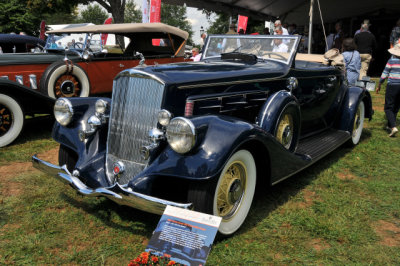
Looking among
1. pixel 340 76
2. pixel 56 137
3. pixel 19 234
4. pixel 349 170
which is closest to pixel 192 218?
pixel 19 234

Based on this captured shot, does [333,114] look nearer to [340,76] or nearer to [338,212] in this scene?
[340,76]

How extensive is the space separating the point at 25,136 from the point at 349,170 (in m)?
4.96

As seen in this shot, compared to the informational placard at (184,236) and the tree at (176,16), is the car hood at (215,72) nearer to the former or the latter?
the informational placard at (184,236)

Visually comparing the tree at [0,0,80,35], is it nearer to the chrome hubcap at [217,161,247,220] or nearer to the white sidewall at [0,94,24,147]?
the white sidewall at [0,94,24,147]

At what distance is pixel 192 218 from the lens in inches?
81.2

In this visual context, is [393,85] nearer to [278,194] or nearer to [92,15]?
[278,194]

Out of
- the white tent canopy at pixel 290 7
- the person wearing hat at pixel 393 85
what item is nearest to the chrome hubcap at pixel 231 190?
the person wearing hat at pixel 393 85

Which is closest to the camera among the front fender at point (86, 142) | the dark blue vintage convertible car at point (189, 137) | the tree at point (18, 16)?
the dark blue vintage convertible car at point (189, 137)

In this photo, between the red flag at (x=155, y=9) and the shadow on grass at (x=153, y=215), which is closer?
the shadow on grass at (x=153, y=215)

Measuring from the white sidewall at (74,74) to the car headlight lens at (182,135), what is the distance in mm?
3960

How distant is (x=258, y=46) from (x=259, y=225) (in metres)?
2.25

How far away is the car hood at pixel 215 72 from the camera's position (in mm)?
2719

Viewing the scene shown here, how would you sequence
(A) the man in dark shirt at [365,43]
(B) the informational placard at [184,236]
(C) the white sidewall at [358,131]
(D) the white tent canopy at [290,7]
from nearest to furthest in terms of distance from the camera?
(B) the informational placard at [184,236], (C) the white sidewall at [358,131], (A) the man in dark shirt at [365,43], (D) the white tent canopy at [290,7]

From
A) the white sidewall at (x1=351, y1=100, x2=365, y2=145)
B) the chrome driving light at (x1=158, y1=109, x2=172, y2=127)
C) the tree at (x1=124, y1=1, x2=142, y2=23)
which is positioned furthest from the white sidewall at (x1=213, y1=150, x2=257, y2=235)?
the tree at (x1=124, y1=1, x2=142, y2=23)
